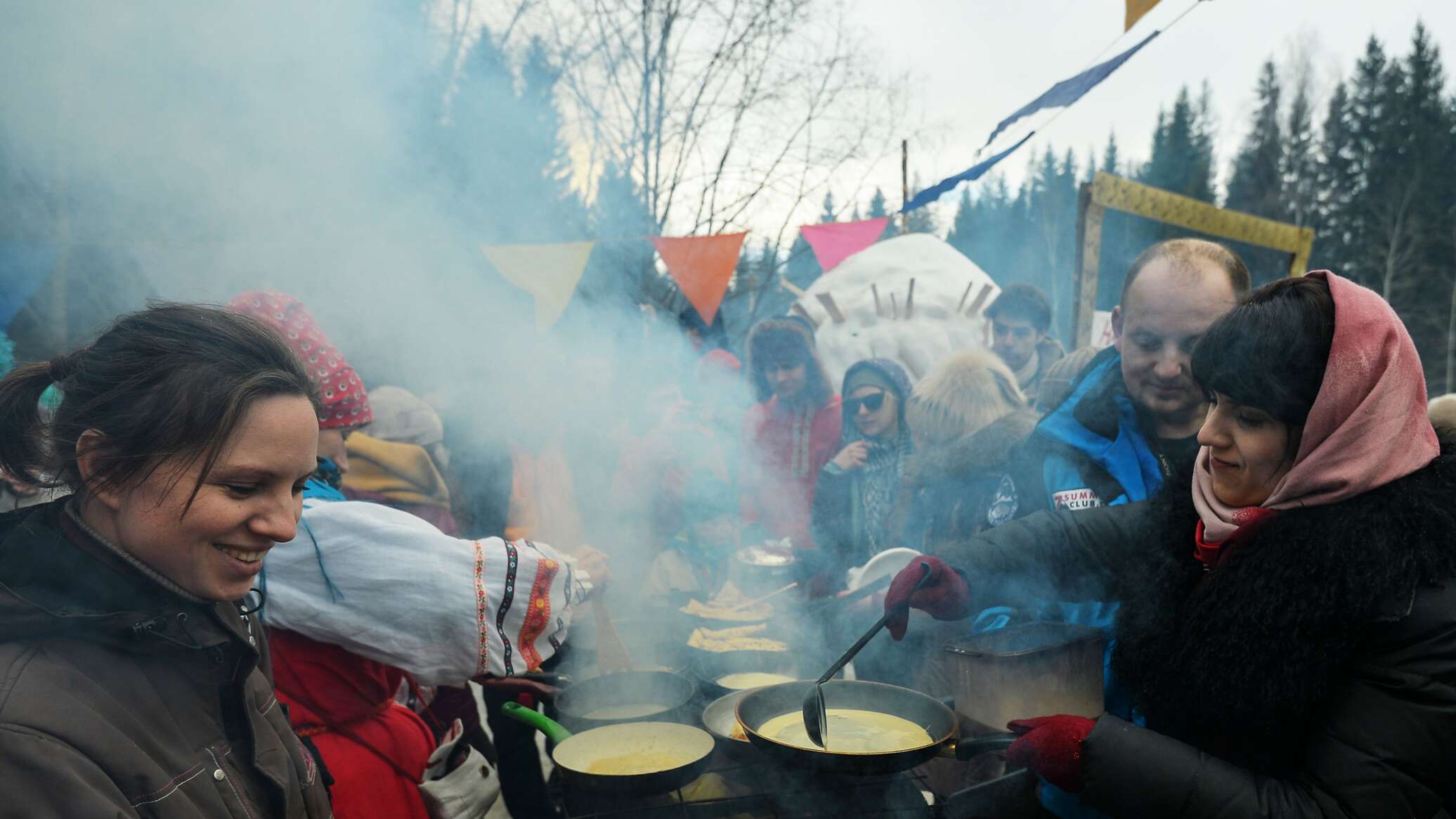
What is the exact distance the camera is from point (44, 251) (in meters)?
3.53

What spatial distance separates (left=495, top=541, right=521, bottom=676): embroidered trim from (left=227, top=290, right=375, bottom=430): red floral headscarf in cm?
72

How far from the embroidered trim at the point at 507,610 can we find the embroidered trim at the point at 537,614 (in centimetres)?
4

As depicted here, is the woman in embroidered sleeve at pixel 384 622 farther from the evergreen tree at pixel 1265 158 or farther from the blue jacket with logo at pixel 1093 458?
the evergreen tree at pixel 1265 158

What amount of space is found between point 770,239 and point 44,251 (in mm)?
7233

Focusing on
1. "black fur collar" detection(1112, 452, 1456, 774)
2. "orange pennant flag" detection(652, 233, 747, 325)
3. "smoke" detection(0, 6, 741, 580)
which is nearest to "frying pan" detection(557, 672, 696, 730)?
"black fur collar" detection(1112, 452, 1456, 774)

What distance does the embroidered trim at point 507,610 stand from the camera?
188 centimetres

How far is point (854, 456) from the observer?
4.44m

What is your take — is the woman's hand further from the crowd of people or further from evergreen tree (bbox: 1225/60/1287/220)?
evergreen tree (bbox: 1225/60/1287/220)

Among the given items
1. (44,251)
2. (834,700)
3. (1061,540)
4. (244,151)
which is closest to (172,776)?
(834,700)

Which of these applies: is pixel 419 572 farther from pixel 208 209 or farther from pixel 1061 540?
pixel 208 209

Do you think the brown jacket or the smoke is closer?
the brown jacket

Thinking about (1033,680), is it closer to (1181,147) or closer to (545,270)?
(545,270)

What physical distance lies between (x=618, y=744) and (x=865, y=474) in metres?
2.43

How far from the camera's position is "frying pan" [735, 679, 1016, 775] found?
179cm
